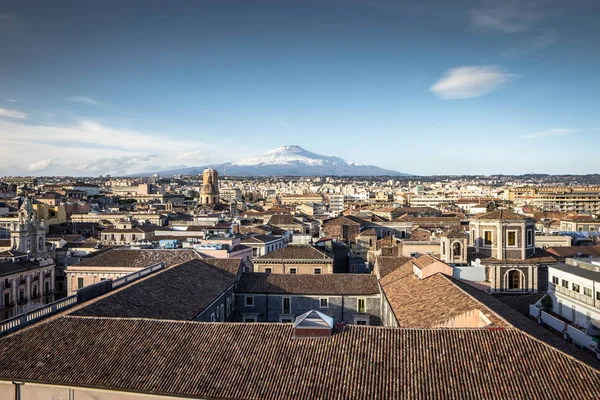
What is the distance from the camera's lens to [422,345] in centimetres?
1576

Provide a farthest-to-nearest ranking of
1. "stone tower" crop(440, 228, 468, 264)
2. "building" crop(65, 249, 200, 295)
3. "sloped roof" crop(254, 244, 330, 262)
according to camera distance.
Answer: "sloped roof" crop(254, 244, 330, 262)
"stone tower" crop(440, 228, 468, 264)
"building" crop(65, 249, 200, 295)

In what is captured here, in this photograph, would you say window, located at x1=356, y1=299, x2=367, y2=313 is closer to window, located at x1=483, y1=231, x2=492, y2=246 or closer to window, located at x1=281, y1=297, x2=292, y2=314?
window, located at x1=281, y1=297, x2=292, y2=314

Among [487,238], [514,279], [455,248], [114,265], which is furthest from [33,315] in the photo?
[514,279]

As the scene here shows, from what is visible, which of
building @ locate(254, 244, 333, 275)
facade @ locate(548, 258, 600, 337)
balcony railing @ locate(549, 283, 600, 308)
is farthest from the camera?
building @ locate(254, 244, 333, 275)

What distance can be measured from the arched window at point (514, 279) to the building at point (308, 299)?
9577 millimetres

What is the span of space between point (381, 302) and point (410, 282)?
2.86 meters

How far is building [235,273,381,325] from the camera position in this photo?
30.7 m

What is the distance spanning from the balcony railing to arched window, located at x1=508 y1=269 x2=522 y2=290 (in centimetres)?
670

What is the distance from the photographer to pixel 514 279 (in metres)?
35.1

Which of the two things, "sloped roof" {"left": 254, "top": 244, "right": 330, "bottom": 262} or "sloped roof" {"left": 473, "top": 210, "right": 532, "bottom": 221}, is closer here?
"sloped roof" {"left": 473, "top": 210, "right": 532, "bottom": 221}

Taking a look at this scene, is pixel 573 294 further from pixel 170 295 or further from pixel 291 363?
pixel 170 295

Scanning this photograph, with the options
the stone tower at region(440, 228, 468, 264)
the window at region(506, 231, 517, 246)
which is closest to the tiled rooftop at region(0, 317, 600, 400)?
the stone tower at region(440, 228, 468, 264)

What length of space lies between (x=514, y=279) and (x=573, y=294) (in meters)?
9.36

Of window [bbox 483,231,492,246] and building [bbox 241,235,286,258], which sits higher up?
window [bbox 483,231,492,246]
